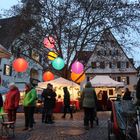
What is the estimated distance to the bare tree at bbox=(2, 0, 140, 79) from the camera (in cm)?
4194

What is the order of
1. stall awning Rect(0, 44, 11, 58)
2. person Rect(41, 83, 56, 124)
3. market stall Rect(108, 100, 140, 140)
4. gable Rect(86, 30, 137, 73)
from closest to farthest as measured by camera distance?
market stall Rect(108, 100, 140, 140)
stall awning Rect(0, 44, 11, 58)
person Rect(41, 83, 56, 124)
gable Rect(86, 30, 137, 73)

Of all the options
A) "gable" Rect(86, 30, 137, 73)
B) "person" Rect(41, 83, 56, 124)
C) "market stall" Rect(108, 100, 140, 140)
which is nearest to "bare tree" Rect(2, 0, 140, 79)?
"gable" Rect(86, 30, 137, 73)

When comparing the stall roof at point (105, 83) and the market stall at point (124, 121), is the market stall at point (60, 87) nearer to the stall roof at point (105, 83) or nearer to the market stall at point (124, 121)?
the stall roof at point (105, 83)

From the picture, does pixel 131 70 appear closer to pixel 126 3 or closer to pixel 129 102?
pixel 126 3

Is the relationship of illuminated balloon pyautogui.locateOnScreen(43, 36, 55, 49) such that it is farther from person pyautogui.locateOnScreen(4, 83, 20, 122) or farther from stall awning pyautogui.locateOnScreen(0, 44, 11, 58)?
person pyautogui.locateOnScreen(4, 83, 20, 122)

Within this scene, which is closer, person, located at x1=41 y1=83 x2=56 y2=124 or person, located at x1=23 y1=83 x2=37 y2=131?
person, located at x1=23 y1=83 x2=37 y2=131

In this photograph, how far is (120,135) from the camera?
1082 centimetres

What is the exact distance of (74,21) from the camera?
4234cm

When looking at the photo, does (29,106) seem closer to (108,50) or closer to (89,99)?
(89,99)

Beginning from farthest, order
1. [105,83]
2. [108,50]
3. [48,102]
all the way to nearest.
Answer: [108,50]
[105,83]
[48,102]

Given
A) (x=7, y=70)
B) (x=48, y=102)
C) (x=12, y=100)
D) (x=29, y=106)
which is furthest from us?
(x=7, y=70)

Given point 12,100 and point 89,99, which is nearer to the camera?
point 12,100

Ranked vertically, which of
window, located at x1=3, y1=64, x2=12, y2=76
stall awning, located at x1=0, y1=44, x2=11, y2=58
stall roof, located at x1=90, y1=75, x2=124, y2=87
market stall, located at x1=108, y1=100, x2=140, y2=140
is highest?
window, located at x1=3, y1=64, x2=12, y2=76

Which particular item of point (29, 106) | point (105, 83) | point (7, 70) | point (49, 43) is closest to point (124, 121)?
point (29, 106)
